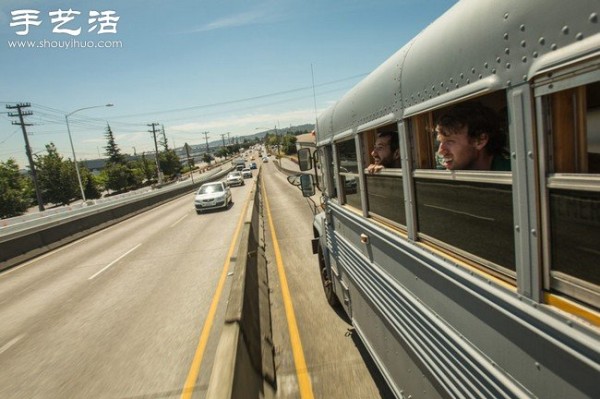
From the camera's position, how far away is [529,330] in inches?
64.3

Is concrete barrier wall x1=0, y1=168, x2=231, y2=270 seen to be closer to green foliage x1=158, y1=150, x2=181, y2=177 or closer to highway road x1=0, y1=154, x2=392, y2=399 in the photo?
highway road x1=0, y1=154, x2=392, y2=399

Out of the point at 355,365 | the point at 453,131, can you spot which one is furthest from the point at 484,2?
the point at 355,365

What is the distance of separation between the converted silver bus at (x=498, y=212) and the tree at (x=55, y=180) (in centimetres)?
5952

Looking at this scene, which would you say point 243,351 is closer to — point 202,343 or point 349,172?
point 202,343

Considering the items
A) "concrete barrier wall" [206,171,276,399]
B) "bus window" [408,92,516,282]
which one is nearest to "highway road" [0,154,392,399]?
"concrete barrier wall" [206,171,276,399]

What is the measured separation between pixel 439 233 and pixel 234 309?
9.32 ft

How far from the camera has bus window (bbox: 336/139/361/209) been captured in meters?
4.26

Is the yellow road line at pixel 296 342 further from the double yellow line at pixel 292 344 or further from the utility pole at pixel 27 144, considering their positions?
the utility pole at pixel 27 144

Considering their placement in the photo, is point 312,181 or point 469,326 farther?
point 312,181

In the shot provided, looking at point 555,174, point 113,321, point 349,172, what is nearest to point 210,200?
point 113,321

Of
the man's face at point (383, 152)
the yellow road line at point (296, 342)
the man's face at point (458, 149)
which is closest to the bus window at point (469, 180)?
the man's face at point (458, 149)

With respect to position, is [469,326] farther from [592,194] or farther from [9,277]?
[9,277]

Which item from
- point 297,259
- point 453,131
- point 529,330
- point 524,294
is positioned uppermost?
point 453,131

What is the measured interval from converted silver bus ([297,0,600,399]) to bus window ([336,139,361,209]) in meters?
0.79
